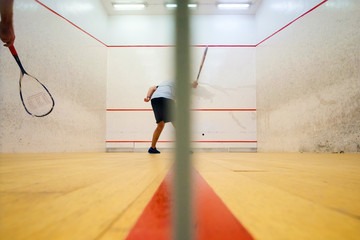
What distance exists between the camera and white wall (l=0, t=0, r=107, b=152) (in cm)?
248

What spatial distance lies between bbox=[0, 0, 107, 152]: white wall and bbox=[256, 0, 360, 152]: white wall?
2.67 meters

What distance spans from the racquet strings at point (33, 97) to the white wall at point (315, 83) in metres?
2.94

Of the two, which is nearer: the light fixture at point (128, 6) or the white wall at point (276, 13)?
the white wall at point (276, 13)

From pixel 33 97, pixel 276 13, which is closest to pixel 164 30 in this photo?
pixel 276 13

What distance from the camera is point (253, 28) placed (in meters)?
4.27

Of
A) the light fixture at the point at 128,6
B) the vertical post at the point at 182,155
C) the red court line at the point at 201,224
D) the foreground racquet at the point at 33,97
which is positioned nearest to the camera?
the vertical post at the point at 182,155

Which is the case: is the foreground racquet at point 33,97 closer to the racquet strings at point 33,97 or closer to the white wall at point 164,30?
the racquet strings at point 33,97

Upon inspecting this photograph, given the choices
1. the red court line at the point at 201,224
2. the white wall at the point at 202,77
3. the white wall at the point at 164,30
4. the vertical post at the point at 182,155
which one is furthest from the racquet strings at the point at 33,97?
the vertical post at the point at 182,155

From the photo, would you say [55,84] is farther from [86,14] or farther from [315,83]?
[315,83]

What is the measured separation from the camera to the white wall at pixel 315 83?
96.6 inches

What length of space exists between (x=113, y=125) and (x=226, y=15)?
2.70m

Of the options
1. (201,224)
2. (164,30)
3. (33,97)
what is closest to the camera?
(201,224)

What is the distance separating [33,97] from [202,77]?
251 centimetres

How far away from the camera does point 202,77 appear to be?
4141 millimetres
